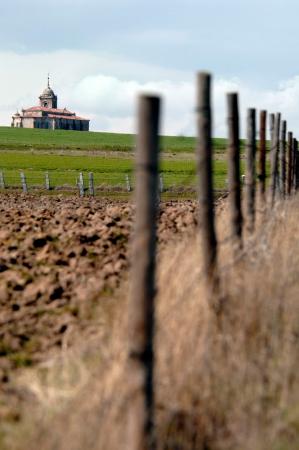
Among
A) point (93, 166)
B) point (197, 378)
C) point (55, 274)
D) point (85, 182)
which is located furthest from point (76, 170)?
point (197, 378)

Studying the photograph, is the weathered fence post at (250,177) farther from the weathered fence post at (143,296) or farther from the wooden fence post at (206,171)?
the weathered fence post at (143,296)

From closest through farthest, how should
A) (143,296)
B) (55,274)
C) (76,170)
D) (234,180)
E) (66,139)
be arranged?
(143,296)
(234,180)
(55,274)
(76,170)
(66,139)

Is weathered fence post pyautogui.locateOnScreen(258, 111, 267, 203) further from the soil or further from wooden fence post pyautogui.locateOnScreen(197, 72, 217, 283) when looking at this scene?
wooden fence post pyautogui.locateOnScreen(197, 72, 217, 283)

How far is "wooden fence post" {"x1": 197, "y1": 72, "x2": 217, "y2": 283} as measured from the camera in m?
7.54

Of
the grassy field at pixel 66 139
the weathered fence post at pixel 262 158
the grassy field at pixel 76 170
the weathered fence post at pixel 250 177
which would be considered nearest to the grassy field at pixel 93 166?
the grassy field at pixel 76 170

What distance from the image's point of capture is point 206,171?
7.53m

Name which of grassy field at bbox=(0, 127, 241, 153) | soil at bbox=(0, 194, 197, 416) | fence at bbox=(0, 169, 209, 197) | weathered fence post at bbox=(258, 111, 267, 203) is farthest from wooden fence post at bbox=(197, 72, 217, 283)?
grassy field at bbox=(0, 127, 241, 153)

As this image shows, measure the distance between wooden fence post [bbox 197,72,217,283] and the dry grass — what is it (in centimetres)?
20

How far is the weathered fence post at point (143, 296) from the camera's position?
5133 millimetres

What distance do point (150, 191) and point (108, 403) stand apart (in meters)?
1.30

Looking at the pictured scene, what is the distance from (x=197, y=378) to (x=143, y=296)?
1086 mm

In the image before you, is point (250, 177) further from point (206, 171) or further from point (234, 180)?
point (206, 171)

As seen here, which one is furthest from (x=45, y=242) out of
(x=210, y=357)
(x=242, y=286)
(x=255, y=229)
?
(x=210, y=357)

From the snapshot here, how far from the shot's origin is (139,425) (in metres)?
5.17
